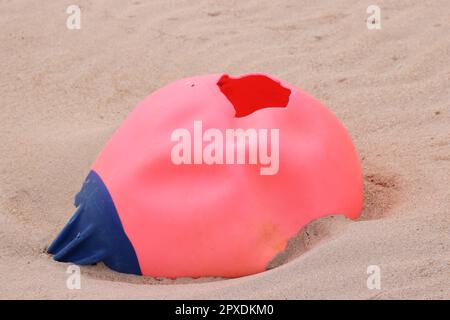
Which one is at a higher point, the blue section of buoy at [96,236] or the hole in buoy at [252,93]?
the hole in buoy at [252,93]

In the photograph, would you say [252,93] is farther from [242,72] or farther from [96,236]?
[242,72]

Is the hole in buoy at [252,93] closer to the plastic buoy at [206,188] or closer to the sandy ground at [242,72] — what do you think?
the plastic buoy at [206,188]

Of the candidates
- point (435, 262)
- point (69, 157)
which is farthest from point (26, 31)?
point (435, 262)

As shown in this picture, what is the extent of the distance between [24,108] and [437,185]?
2.15 meters

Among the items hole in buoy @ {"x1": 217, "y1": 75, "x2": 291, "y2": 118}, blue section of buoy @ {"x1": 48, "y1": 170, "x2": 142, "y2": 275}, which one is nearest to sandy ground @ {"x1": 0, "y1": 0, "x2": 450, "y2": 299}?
blue section of buoy @ {"x1": 48, "y1": 170, "x2": 142, "y2": 275}

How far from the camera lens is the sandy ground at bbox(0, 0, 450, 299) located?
2547 mm

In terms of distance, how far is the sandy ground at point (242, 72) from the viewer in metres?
2.55

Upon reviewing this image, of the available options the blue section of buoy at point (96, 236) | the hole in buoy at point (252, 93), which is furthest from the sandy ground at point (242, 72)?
the hole in buoy at point (252, 93)

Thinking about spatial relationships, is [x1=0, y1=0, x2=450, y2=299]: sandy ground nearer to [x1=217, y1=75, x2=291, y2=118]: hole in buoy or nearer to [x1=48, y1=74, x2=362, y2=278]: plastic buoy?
[x1=48, y1=74, x2=362, y2=278]: plastic buoy

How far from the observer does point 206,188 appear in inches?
105

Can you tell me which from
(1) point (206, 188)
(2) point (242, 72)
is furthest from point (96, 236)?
(2) point (242, 72)

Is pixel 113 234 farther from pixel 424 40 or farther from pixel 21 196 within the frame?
pixel 424 40

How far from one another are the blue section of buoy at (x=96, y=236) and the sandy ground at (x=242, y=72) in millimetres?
51

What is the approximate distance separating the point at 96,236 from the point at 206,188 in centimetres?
42
